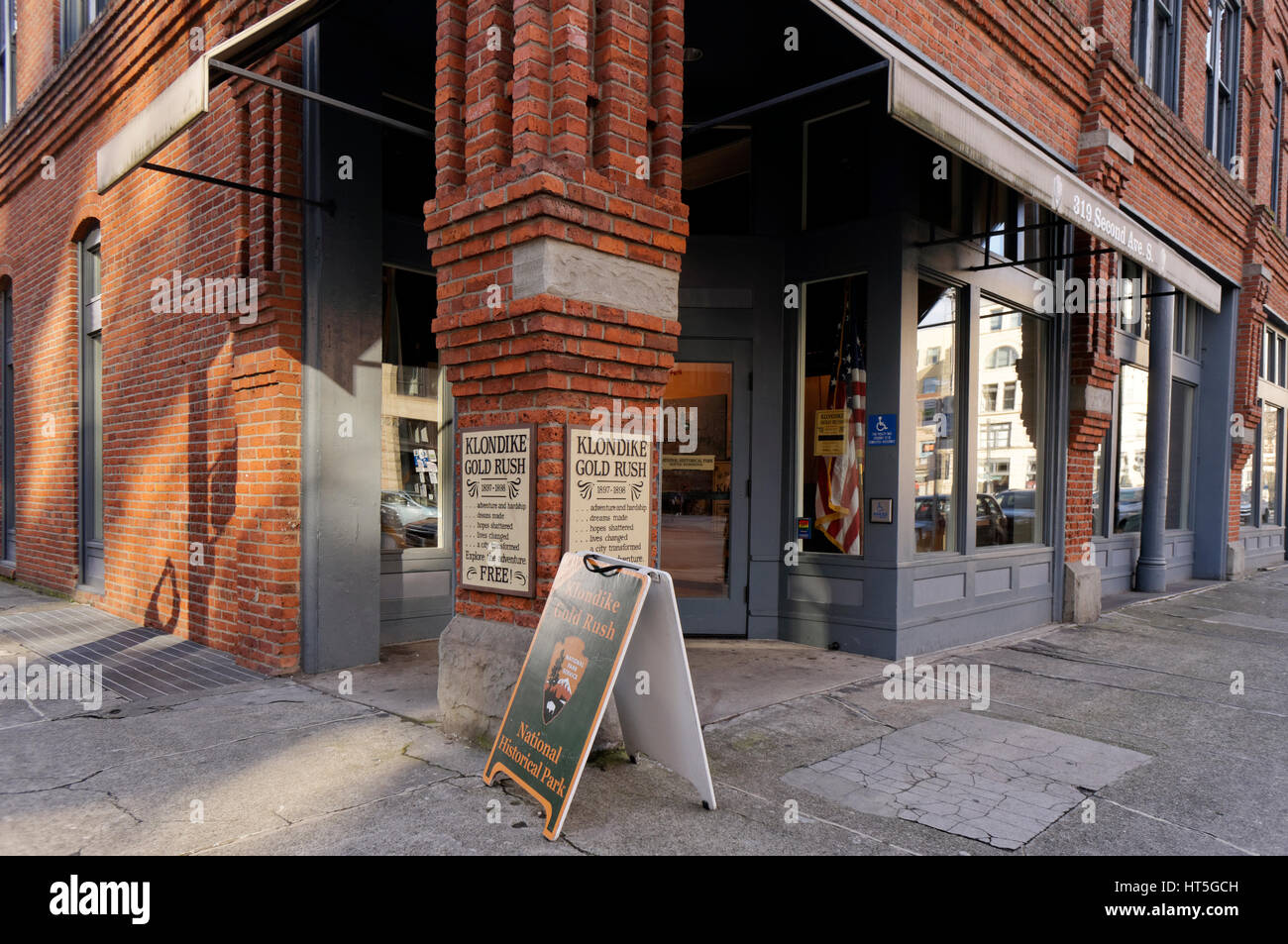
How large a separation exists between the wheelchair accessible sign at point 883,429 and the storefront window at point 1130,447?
6.24 m

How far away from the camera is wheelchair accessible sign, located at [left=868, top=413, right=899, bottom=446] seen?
717 cm

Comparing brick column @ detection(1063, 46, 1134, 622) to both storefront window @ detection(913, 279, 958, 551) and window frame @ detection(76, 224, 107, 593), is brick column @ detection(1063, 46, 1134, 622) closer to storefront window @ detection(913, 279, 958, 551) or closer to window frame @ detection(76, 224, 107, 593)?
storefront window @ detection(913, 279, 958, 551)

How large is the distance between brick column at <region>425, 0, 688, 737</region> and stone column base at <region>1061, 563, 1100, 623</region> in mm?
6319

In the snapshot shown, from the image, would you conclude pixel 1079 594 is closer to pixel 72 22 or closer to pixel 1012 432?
pixel 1012 432

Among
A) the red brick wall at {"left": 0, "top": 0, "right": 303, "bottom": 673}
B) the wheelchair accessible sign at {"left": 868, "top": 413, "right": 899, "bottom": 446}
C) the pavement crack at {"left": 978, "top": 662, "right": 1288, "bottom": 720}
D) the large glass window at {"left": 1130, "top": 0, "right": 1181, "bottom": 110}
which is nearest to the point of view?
the pavement crack at {"left": 978, "top": 662, "right": 1288, "bottom": 720}

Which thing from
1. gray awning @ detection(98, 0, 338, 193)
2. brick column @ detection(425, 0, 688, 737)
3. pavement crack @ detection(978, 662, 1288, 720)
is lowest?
pavement crack @ detection(978, 662, 1288, 720)

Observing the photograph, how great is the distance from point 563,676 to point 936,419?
525 cm

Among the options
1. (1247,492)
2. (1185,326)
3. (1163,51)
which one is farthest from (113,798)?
(1247,492)

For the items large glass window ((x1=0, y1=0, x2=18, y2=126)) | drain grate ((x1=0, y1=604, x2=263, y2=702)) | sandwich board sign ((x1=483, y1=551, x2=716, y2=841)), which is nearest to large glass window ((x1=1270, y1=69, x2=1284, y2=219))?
sandwich board sign ((x1=483, y1=551, x2=716, y2=841))

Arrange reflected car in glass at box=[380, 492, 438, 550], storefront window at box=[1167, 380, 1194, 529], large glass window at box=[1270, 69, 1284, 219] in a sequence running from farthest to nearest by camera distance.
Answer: large glass window at box=[1270, 69, 1284, 219], storefront window at box=[1167, 380, 1194, 529], reflected car in glass at box=[380, 492, 438, 550]

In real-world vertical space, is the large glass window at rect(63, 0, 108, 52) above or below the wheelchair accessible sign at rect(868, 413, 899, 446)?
above

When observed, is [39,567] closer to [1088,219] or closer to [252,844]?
[252,844]

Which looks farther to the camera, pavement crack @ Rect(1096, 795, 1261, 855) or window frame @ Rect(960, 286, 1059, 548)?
window frame @ Rect(960, 286, 1059, 548)

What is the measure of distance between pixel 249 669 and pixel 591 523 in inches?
143
